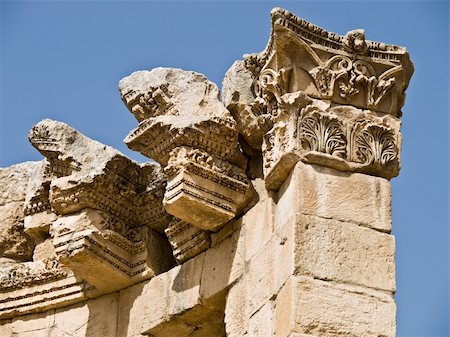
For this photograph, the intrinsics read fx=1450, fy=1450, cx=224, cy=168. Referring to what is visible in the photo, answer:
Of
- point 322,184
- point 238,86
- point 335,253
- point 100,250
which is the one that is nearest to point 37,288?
point 100,250

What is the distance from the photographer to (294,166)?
36.2 ft

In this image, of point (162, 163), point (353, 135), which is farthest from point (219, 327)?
point (353, 135)

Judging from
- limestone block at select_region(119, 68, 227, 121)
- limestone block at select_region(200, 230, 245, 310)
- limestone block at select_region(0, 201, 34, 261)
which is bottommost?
limestone block at select_region(200, 230, 245, 310)

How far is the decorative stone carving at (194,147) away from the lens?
459 inches

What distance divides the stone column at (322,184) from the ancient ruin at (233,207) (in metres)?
0.01

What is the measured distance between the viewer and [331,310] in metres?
10.4

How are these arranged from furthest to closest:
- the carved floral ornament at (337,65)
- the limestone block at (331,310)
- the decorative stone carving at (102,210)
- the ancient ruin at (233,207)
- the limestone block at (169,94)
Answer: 1. the decorative stone carving at (102,210)
2. the limestone block at (169,94)
3. the carved floral ornament at (337,65)
4. the ancient ruin at (233,207)
5. the limestone block at (331,310)

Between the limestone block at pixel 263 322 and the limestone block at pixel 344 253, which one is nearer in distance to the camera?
the limestone block at pixel 344 253

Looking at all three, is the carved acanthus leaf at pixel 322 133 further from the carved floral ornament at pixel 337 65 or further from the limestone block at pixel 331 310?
the limestone block at pixel 331 310

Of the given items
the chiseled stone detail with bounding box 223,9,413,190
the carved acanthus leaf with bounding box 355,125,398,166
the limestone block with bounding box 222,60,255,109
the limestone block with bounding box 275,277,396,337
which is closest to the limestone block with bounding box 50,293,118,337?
the limestone block with bounding box 222,60,255,109

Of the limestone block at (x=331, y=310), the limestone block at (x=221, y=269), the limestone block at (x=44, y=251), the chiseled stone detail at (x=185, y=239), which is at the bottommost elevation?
the limestone block at (x=331, y=310)

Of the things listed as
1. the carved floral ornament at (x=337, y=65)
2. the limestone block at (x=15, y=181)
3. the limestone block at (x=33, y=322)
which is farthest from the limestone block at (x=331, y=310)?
the limestone block at (x=15, y=181)

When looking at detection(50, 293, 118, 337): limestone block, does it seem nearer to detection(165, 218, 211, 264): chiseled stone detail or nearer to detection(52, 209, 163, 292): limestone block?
detection(52, 209, 163, 292): limestone block

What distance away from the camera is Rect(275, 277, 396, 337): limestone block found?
33.8 ft
